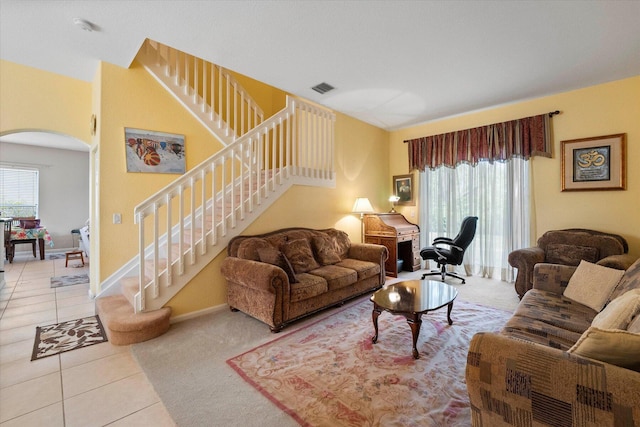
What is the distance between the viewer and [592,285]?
2203 mm

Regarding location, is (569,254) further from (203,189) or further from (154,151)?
(154,151)

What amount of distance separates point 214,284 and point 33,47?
3204mm

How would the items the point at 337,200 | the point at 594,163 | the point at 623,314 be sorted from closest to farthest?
the point at 623,314, the point at 594,163, the point at 337,200

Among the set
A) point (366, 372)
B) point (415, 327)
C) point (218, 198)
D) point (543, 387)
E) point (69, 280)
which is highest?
point (218, 198)

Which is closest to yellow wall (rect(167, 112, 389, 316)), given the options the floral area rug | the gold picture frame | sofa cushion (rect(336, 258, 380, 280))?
sofa cushion (rect(336, 258, 380, 280))

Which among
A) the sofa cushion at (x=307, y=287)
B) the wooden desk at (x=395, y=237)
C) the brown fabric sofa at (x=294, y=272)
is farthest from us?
the wooden desk at (x=395, y=237)

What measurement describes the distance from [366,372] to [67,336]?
276cm

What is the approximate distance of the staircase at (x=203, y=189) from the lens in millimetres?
2684

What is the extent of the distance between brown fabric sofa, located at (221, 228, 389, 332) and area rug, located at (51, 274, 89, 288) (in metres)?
3.06

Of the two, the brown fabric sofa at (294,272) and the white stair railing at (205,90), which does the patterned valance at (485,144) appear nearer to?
the brown fabric sofa at (294,272)

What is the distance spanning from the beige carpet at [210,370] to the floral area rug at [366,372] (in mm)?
108

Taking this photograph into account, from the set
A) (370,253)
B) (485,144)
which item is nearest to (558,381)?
(370,253)

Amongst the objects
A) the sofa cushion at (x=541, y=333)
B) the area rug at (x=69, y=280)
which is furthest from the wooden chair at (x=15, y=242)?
the sofa cushion at (x=541, y=333)

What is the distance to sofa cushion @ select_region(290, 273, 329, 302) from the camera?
2.77 m
